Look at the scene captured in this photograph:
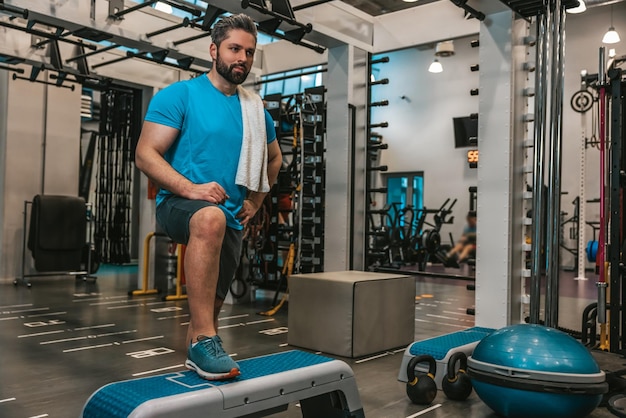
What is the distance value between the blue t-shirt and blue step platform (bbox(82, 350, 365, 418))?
560 millimetres

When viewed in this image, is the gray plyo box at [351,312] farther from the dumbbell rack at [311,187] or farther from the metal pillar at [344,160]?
the dumbbell rack at [311,187]

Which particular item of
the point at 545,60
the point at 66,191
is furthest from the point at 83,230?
the point at 545,60

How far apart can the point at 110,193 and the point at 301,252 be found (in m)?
5.80

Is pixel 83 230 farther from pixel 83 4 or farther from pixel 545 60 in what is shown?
pixel 545 60

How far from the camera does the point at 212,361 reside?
A: 1.86 m

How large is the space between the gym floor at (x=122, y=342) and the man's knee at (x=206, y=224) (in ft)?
3.58

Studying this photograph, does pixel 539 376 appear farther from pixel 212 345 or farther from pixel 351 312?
pixel 351 312

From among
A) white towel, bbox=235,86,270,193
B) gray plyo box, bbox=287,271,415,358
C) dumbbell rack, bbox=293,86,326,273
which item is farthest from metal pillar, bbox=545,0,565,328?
dumbbell rack, bbox=293,86,326,273

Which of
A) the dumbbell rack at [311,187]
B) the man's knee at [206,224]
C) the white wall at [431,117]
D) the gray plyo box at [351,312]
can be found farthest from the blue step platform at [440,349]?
the white wall at [431,117]

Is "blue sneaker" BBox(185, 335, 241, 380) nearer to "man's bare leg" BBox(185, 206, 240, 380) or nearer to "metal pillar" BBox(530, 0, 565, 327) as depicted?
"man's bare leg" BBox(185, 206, 240, 380)

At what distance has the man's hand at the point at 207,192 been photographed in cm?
186

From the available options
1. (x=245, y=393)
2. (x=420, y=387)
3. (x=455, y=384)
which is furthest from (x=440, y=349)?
(x=245, y=393)

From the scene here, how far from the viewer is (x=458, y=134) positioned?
12.9 metres

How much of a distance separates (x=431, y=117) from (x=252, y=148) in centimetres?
1216
